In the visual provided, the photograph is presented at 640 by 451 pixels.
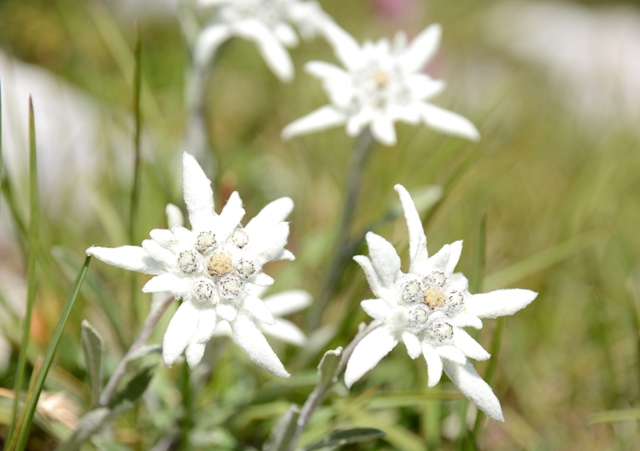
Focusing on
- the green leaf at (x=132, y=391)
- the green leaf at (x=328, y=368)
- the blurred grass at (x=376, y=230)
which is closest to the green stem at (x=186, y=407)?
the blurred grass at (x=376, y=230)

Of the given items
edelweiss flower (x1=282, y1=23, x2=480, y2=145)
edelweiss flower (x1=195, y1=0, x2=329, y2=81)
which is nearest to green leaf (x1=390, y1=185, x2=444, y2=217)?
edelweiss flower (x1=282, y1=23, x2=480, y2=145)

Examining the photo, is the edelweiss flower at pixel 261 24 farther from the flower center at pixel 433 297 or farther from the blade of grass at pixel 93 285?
the flower center at pixel 433 297

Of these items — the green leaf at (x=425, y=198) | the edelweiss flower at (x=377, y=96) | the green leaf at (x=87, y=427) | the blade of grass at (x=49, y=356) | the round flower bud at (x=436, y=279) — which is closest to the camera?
the blade of grass at (x=49, y=356)

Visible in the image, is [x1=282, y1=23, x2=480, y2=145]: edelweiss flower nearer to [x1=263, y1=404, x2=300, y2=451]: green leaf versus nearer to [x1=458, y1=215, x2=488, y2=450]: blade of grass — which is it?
[x1=458, y1=215, x2=488, y2=450]: blade of grass

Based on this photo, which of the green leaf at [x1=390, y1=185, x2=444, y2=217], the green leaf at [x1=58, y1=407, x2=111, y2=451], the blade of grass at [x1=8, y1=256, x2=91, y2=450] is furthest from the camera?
the green leaf at [x1=390, y1=185, x2=444, y2=217]

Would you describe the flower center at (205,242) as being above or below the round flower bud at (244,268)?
above

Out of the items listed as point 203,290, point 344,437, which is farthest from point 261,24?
point 344,437

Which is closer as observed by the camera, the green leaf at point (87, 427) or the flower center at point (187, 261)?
the flower center at point (187, 261)

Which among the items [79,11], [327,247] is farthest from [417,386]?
[79,11]
